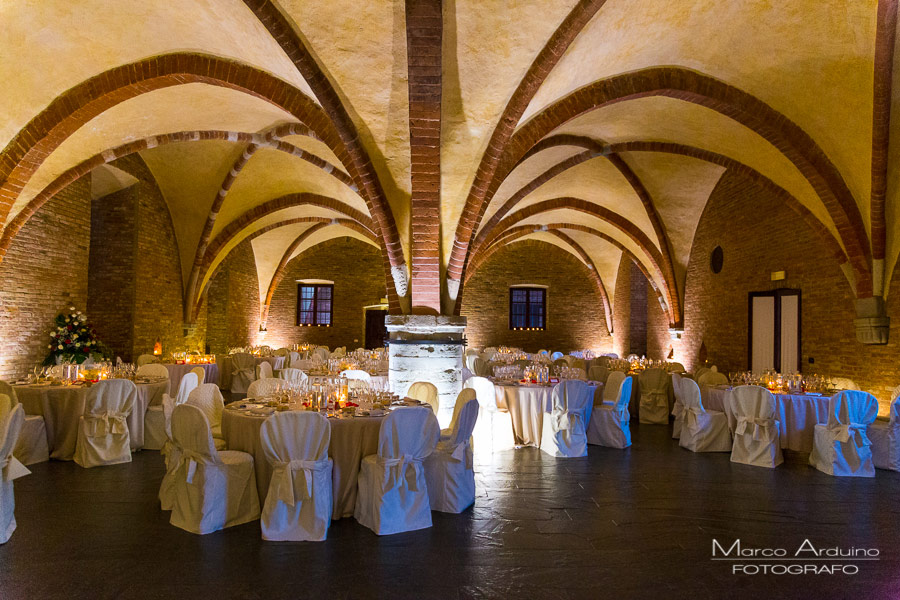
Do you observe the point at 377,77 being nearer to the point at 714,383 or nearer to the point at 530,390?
the point at 530,390

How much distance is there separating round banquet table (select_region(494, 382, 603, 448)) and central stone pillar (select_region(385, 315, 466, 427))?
31.4 inches

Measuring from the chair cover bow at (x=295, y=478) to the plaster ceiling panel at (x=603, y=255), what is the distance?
13844 millimetres

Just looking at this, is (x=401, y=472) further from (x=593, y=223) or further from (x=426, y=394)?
(x=593, y=223)

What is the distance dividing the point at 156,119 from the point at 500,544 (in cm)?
757

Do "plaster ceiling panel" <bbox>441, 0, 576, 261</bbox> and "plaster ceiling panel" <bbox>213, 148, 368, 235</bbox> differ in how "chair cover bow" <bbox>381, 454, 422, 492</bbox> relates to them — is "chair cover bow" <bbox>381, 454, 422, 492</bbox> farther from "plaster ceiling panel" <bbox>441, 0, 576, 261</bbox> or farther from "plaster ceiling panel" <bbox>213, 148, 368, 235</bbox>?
"plaster ceiling panel" <bbox>213, 148, 368, 235</bbox>

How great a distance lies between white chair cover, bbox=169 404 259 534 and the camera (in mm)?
3643

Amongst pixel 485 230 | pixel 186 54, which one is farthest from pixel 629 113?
pixel 186 54

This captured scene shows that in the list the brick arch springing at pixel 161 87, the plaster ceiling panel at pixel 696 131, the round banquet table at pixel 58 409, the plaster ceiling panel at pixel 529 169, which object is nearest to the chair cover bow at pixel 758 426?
the plaster ceiling panel at pixel 696 131

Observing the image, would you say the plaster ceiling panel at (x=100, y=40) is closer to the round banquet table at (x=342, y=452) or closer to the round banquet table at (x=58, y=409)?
the round banquet table at (x=58, y=409)

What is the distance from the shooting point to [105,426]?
17.3 ft

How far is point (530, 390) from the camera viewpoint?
6430 millimetres

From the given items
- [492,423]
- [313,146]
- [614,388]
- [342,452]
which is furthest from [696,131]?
[342,452]

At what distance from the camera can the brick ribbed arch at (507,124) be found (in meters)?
4.92

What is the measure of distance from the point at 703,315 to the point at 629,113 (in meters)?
5.54
